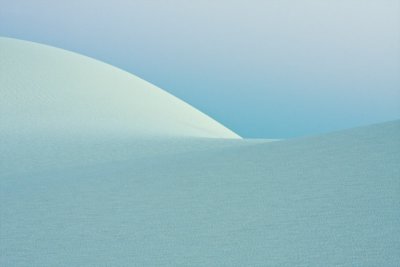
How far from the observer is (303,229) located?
3.82 metres

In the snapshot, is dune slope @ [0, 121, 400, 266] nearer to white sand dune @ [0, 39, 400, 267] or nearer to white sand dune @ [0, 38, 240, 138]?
white sand dune @ [0, 39, 400, 267]

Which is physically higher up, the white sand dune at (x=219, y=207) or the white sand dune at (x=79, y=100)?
the white sand dune at (x=79, y=100)

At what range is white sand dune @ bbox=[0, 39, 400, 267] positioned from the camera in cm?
369

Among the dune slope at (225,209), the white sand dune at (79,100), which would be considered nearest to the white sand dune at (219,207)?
the dune slope at (225,209)

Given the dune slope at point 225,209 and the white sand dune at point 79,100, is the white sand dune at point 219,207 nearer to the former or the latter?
the dune slope at point 225,209

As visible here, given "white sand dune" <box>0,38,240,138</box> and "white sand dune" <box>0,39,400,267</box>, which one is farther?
"white sand dune" <box>0,38,240,138</box>

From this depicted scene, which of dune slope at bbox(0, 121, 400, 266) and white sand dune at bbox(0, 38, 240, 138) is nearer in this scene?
dune slope at bbox(0, 121, 400, 266)

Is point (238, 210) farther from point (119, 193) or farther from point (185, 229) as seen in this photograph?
point (119, 193)

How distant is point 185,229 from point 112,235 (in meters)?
0.54

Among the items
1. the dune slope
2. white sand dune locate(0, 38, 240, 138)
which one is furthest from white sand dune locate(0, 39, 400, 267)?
white sand dune locate(0, 38, 240, 138)

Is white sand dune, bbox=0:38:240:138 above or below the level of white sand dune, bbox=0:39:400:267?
above

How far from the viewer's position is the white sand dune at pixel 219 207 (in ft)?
12.1

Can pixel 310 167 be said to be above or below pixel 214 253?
above

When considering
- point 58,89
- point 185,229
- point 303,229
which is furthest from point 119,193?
point 58,89
